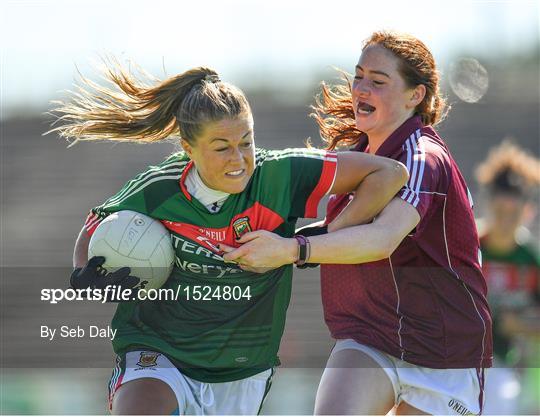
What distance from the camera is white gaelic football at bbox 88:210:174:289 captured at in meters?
4.12

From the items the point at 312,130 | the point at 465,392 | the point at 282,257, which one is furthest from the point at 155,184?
the point at 312,130

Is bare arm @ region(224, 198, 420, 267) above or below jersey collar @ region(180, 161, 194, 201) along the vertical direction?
below

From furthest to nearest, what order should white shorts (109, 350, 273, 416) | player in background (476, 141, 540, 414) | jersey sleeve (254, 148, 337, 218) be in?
player in background (476, 141, 540, 414)
jersey sleeve (254, 148, 337, 218)
white shorts (109, 350, 273, 416)

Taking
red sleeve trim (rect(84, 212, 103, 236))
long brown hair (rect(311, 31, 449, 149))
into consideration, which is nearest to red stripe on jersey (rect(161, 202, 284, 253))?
red sleeve trim (rect(84, 212, 103, 236))

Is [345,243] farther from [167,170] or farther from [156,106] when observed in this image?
[156,106]

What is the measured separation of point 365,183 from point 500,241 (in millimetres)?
2878

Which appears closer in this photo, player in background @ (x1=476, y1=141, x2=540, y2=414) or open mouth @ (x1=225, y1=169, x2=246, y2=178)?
open mouth @ (x1=225, y1=169, x2=246, y2=178)

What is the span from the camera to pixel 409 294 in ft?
14.4

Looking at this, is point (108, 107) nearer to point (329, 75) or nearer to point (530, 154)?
point (530, 154)

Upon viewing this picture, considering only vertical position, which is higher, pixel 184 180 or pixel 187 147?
pixel 187 147

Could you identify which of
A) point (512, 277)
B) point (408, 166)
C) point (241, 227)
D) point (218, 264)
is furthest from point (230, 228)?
point (512, 277)

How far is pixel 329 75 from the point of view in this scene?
14305 mm

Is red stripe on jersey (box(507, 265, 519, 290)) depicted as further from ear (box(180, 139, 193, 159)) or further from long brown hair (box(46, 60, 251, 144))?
ear (box(180, 139, 193, 159))

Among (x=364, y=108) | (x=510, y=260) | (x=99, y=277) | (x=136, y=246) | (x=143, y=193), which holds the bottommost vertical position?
(x=510, y=260)
